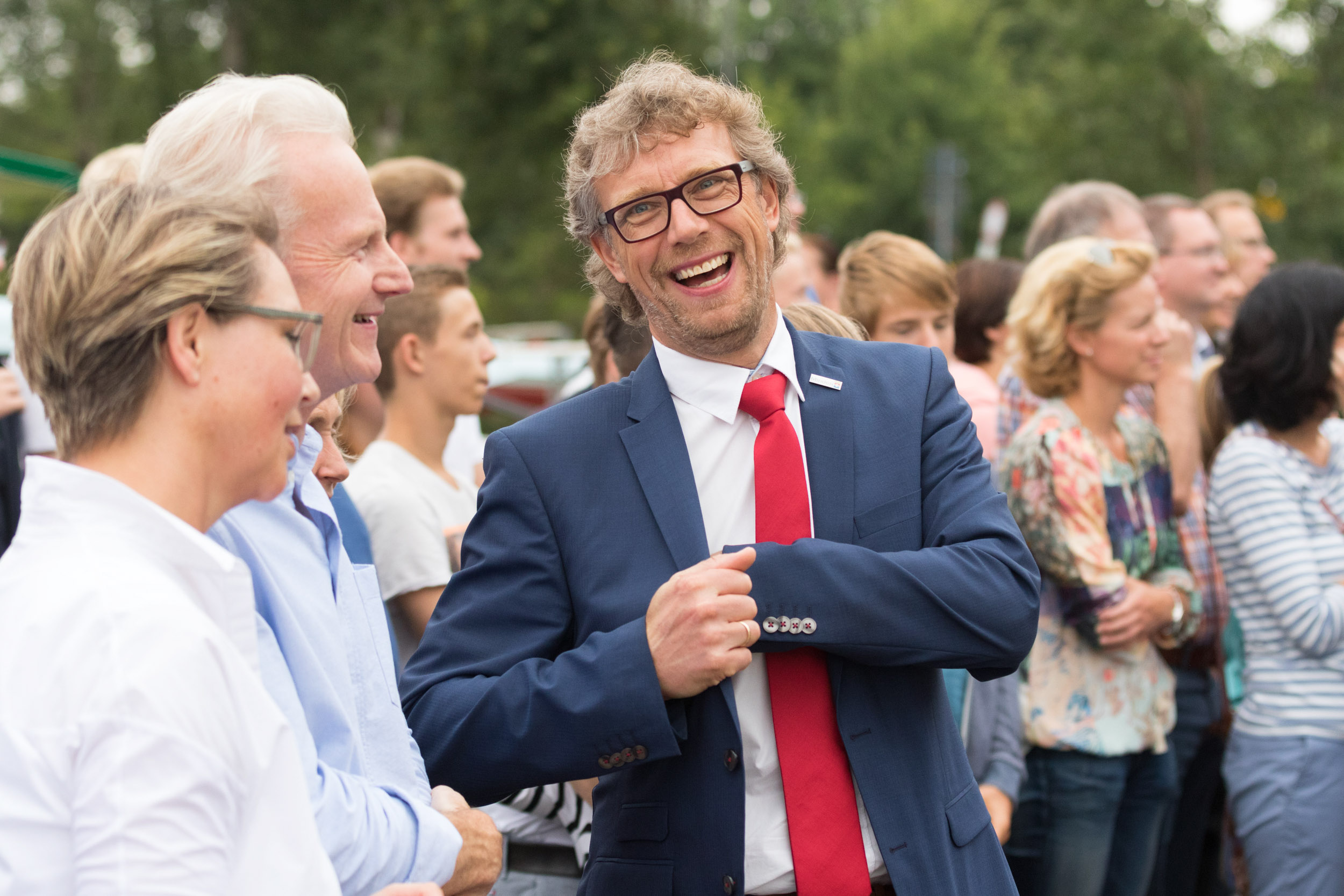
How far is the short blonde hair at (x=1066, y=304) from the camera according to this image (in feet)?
13.8

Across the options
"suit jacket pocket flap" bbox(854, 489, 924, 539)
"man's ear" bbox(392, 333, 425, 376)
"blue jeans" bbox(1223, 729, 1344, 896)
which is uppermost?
"man's ear" bbox(392, 333, 425, 376)

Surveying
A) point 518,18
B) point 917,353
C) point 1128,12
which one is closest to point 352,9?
point 518,18

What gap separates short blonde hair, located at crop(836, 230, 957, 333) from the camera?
4.46 m

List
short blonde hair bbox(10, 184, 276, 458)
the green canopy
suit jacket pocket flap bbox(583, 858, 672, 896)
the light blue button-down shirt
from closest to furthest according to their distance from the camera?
short blonde hair bbox(10, 184, 276, 458) < the light blue button-down shirt < suit jacket pocket flap bbox(583, 858, 672, 896) < the green canopy

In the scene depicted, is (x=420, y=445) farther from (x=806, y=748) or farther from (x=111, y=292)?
(x=111, y=292)

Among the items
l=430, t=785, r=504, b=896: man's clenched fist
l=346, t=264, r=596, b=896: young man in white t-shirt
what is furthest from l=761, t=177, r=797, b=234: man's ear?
l=346, t=264, r=596, b=896: young man in white t-shirt

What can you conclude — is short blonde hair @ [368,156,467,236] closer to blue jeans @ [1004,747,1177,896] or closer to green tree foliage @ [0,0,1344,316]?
blue jeans @ [1004,747,1177,896]

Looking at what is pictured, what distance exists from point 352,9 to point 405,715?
26014mm

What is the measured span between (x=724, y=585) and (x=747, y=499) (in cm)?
35

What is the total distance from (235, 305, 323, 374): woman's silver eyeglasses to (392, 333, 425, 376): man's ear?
246 centimetres

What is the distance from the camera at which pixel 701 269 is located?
2.49 metres

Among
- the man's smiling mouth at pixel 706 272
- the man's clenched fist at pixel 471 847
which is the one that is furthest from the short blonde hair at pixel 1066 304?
the man's clenched fist at pixel 471 847

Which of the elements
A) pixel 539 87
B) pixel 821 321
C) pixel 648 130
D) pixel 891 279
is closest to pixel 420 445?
pixel 821 321

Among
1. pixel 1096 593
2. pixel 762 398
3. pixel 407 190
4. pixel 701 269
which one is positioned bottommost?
pixel 1096 593
